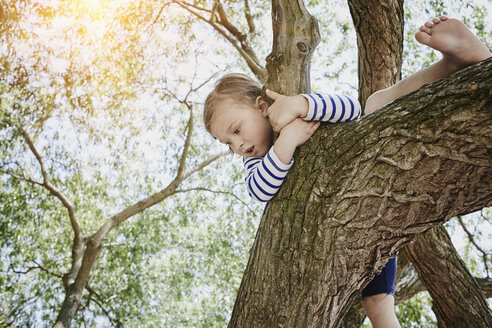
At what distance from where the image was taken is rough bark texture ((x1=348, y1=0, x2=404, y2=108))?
2722 millimetres

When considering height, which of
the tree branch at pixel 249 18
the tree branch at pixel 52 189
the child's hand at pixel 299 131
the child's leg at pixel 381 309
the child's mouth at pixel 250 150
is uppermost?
the tree branch at pixel 249 18

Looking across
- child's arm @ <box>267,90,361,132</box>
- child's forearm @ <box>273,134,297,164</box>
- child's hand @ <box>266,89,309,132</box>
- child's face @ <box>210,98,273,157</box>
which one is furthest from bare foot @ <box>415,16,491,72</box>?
child's face @ <box>210,98,273,157</box>

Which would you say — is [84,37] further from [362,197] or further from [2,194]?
[362,197]

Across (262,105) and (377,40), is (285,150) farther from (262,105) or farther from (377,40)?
(377,40)

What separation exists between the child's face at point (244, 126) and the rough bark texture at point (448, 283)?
1.60 meters

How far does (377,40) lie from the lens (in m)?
2.83

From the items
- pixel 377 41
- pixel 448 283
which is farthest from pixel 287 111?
pixel 448 283

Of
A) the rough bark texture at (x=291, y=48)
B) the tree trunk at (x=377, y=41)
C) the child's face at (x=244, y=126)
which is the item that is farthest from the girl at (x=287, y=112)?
the tree trunk at (x=377, y=41)

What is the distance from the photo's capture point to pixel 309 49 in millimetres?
2262

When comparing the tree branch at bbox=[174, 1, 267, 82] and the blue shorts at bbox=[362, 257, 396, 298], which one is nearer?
the blue shorts at bbox=[362, 257, 396, 298]

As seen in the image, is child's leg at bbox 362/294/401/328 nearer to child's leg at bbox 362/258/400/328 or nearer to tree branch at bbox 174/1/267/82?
child's leg at bbox 362/258/400/328

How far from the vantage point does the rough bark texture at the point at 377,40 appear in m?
2.72

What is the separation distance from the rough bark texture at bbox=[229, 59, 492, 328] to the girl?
0.06 m

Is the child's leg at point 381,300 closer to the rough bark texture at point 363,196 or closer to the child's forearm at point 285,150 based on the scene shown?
the rough bark texture at point 363,196
